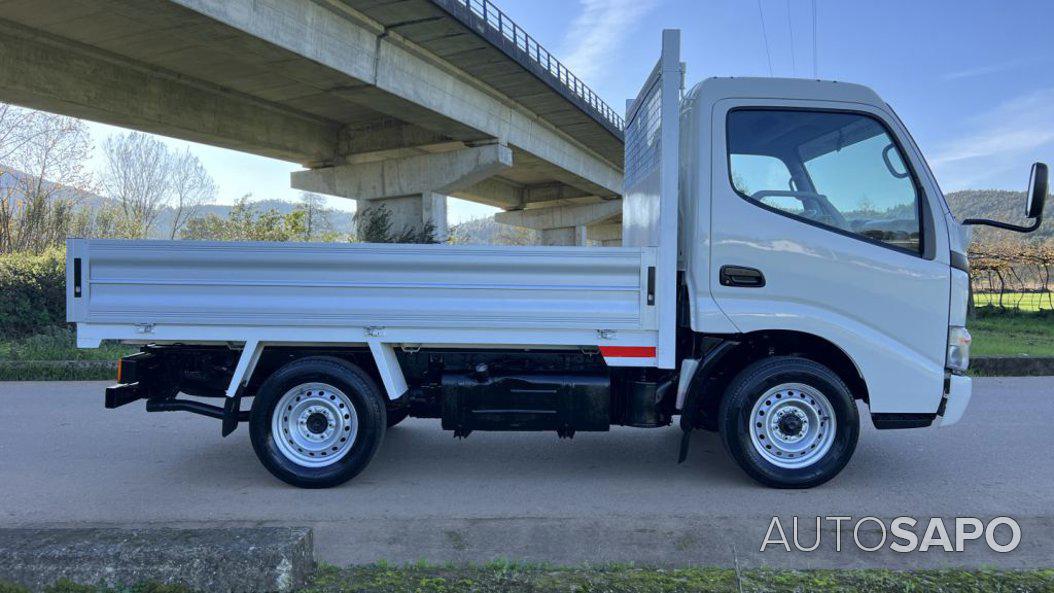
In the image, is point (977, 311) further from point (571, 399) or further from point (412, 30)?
point (571, 399)

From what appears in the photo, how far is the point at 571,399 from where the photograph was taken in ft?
16.4

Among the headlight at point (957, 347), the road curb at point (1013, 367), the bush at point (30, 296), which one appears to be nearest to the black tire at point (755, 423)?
the headlight at point (957, 347)

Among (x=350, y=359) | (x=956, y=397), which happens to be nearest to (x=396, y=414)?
(x=350, y=359)

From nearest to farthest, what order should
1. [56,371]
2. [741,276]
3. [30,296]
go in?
→ 1. [741,276]
2. [56,371]
3. [30,296]

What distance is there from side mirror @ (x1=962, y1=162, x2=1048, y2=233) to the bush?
14560 mm

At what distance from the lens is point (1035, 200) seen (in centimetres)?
455

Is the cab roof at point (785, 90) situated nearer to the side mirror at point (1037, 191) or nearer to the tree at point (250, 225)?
the side mirror at point (1037, 191)

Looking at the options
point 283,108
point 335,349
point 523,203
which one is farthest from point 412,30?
point 523,203

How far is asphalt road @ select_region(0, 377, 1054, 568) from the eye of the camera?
3.92 m

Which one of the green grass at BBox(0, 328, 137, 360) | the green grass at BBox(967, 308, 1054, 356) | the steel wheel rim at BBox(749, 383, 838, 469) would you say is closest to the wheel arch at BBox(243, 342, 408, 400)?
the steel wheel rim at BBox(749, 383, 838, 469)

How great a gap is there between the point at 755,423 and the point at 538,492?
59.9 inches

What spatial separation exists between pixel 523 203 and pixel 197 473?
1401 inches
